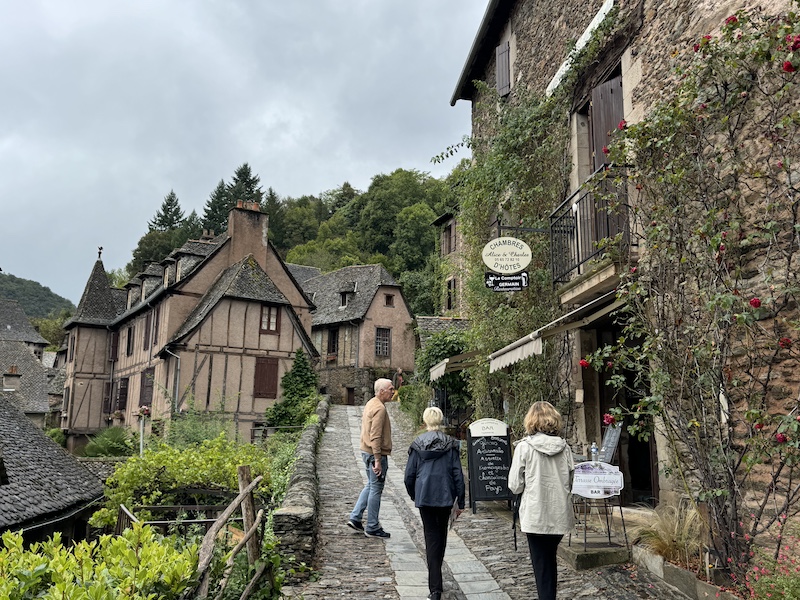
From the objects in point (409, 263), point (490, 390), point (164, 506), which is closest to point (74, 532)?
point (164, 506)

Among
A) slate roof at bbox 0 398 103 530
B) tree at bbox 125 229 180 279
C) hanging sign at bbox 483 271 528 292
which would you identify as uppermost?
tree at bbox 125 229 180 279

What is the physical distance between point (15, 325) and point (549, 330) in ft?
196

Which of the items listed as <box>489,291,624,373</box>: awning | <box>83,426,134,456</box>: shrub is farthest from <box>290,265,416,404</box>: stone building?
<box>489,291,624,373</box>: awning

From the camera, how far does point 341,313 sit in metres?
32.3

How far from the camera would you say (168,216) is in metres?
67.3

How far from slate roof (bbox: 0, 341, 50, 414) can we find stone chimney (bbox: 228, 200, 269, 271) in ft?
53.3

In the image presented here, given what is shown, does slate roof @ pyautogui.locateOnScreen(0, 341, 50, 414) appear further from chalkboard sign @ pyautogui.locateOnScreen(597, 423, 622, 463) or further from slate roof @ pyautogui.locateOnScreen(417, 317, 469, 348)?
chalkboard sign @ pyautogui.locateOnScreen(597, 423, 622, 463)

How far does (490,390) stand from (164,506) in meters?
5.81

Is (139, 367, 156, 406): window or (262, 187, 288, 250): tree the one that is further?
(262, 187, 288, 250): tree

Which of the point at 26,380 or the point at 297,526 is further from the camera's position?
the point at 26,380

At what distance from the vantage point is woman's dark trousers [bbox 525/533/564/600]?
4.60 metres

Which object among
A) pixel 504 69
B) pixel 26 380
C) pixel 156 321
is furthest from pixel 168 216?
pixel 504 69

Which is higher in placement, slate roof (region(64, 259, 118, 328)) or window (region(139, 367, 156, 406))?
slate roof (region(64, 259, 118, 328))

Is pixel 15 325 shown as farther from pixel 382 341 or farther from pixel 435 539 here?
pixel 435 539
